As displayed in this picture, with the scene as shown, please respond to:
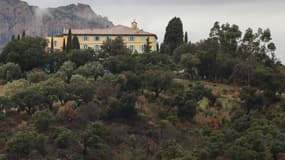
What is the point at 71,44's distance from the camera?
84.4 metres

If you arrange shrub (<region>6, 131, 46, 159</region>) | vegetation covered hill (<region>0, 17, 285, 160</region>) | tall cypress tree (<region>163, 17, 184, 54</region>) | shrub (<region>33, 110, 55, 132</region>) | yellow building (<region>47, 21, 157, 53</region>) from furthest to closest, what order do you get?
1. yellow building (<region>47, 21, 157, 53</region>)
2. tall cypress tree (<region>163, 17, 184, 54</region>)
3. shrub (<region>33, 110, 55, 132</region>)
4. vegetation covered hill (<region>0, 17, 285, 160</region>)
5. shrub (<region>6, 131, 46, 159</region>)

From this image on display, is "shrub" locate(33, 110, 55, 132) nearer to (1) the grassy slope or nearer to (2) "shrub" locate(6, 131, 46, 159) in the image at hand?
(1) the grassy slope

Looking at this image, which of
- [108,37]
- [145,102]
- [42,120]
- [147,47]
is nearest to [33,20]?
[108,37]

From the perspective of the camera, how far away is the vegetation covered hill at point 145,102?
5208 cm

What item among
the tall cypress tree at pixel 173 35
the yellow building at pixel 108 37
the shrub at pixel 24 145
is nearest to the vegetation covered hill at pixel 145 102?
the shrub at pixel 24 145

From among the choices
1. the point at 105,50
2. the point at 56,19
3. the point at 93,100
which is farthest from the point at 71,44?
the point at 56,19

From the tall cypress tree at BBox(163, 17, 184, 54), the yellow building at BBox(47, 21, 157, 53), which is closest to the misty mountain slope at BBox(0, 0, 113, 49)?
the yellow building at BBox(47, 21, 157, 53)

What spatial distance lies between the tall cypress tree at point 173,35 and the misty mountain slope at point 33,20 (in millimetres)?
97973

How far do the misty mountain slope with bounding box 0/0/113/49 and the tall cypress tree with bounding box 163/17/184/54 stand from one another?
97973 millimetres

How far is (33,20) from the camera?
188 metres

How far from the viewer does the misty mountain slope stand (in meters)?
186

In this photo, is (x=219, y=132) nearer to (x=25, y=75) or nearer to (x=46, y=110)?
(x=46, y=110)

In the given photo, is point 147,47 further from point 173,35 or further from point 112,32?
point 112,32

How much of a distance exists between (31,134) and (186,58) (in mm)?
28406
